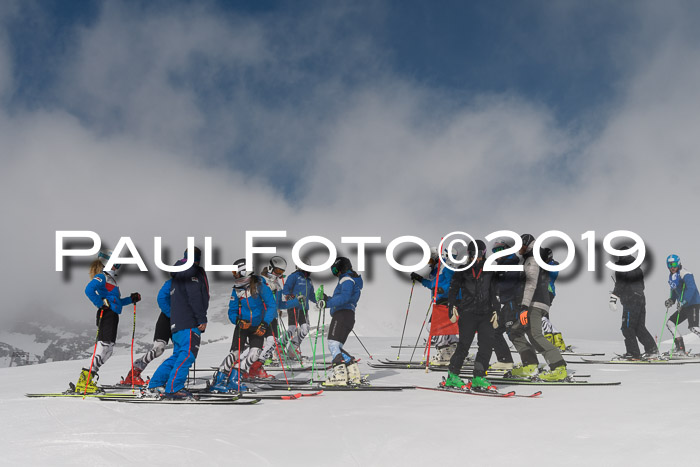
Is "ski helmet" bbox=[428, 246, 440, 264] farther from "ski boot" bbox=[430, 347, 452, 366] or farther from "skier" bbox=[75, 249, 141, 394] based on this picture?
"skier" bbox=[75, 249, 141, 394]

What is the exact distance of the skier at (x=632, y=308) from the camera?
11883 mm

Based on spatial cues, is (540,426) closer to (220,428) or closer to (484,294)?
(484,294)

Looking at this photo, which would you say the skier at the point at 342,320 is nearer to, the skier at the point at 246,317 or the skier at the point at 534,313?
the skier at the point at 246,317

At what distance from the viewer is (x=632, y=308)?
467 inches

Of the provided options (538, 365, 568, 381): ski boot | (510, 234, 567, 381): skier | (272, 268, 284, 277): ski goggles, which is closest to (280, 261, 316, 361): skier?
(272, 268, 284, 277): ski goggles

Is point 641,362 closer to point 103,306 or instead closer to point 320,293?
point 320,293

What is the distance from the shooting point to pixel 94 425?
5684mm

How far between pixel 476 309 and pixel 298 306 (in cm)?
474

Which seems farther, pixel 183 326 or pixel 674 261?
pixel 674 261

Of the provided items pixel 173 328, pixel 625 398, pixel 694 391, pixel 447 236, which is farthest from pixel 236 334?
pixel 694 391

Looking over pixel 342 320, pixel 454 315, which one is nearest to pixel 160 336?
pixel 342 320

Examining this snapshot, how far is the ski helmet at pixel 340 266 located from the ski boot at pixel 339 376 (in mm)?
1448

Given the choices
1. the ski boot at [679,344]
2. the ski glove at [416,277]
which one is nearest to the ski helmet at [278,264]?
the ski glove at [416,277]

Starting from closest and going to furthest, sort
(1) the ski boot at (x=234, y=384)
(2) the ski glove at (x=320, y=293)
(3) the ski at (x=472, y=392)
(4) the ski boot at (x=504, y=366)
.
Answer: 1. (3) the ski at (x=472, y=392)
2. (1) the ski boot at (x=234, y=384)
3. (2) the ski glove at (x=320, y=293)
4. (4) the ski boot at (x=504, y=366)
